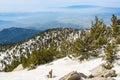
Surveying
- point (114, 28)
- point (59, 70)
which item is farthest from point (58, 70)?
point (114, 28)

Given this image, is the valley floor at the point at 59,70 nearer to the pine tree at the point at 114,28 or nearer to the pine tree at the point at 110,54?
the pine tree at the point at 110,54

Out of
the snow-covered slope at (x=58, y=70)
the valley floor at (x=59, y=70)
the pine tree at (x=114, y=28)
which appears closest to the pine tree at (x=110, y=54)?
the valley floor at (x=59, y=70)

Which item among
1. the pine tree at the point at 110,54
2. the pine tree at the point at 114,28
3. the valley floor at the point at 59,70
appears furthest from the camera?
the pine tree at the point at 114,28

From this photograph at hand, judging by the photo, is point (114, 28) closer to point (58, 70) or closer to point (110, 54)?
point (110, 54)

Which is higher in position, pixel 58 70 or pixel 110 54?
pixel 110 54

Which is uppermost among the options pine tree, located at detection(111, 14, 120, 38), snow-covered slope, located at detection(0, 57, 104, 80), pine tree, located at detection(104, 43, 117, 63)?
pine tree, located at detection(111, 14, 120, 38)

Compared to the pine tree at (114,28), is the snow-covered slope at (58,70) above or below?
below

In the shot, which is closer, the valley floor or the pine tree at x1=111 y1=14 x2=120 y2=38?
the valley floor

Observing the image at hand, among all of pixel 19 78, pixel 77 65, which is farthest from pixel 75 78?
pixel 77 65

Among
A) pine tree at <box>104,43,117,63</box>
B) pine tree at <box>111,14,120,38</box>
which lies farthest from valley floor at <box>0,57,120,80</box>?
pine tree at <box>111,14,120,38</box>

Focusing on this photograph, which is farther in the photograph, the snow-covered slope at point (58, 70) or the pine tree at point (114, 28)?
the pine tree at point (114, 28)

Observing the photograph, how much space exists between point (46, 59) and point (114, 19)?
17.4m

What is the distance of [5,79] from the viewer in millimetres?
42219

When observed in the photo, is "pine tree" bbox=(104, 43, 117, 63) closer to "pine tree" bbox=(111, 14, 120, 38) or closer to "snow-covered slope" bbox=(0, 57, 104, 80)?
"snow-covered slope" bbox=(0, 57, 104, 80)
